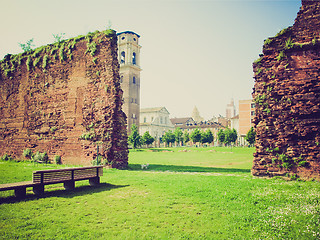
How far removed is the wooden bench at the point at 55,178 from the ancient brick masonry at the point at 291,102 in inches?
290

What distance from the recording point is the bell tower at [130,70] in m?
70.0

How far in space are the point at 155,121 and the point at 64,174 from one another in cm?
8347

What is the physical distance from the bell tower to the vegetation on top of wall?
48665 millimetres

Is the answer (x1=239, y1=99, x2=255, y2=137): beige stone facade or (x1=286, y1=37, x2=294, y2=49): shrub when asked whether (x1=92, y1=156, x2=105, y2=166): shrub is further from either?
(x1=239, y1=99, x2=255, y2=137): beige stone facade

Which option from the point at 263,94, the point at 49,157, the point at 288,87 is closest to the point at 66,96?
the point at 49,157

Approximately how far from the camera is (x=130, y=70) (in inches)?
2800

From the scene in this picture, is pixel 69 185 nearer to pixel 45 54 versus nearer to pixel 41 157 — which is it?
pixel 41 157

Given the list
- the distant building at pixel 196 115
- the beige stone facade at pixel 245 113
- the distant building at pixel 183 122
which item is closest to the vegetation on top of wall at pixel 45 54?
the beige stone facade at pixel 245 113

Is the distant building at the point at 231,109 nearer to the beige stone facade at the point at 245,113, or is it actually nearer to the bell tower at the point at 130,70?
the beige stone facade at the point at 245,113

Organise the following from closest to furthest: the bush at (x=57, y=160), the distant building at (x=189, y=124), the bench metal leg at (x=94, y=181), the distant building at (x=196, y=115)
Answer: the bench metal leg at (x=94, y=181) < the bush at (x=57, y=160) < the distant building at (x=189, y=124) < the distant building at (x=196, y=115)

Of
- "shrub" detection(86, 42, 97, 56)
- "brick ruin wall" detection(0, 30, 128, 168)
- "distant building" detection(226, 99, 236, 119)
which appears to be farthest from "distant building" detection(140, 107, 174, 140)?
"distant building" detection(226, 99, 236, 119)

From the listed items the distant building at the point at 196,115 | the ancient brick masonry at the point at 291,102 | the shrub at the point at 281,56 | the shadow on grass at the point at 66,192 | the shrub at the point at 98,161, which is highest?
the distant building at the point at 196,115

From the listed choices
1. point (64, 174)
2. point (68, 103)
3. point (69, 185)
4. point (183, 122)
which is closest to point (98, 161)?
point (68, 103)

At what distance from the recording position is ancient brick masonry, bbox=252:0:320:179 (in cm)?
947
